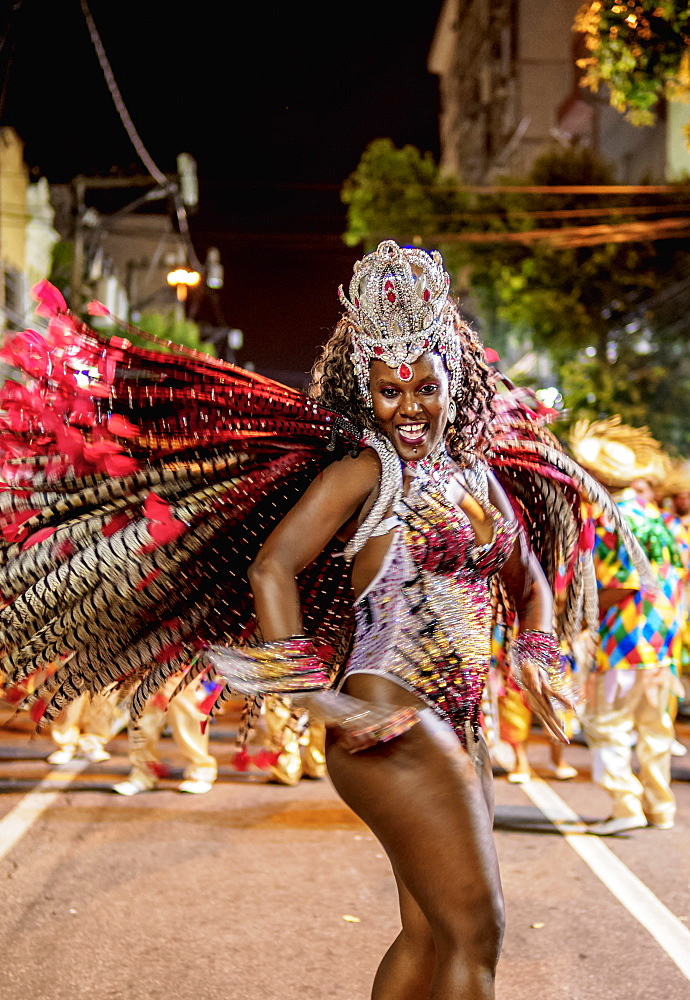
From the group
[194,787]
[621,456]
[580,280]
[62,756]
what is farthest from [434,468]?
[580,280]

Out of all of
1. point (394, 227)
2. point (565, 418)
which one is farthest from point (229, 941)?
point (394, 227)

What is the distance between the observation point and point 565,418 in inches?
156

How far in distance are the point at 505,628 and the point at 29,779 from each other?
4.97 m

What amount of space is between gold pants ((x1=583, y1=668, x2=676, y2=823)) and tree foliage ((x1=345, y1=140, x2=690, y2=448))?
1913 centimetres

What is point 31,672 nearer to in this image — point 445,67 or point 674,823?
point 674,823

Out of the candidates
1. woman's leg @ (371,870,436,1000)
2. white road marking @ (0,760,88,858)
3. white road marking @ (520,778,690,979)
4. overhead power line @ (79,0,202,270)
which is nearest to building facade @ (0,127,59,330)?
overhead power line @ (79,0,202,270)

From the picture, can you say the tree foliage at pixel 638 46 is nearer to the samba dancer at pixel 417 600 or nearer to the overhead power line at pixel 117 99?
the samba dancer at pixel 417 600

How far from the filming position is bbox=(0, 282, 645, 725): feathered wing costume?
3.20m

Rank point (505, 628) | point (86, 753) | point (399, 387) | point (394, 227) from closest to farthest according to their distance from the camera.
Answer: point (399, 387) < point (505, 628) < point (86, 753) < point (394, 227)

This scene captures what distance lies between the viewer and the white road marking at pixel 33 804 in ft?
20.6

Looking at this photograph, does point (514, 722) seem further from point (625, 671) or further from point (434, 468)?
point (434, 468)

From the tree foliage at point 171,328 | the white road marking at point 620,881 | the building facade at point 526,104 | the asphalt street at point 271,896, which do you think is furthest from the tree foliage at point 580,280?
the asphalt street at point 271,896

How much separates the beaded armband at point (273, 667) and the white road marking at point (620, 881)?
8.04 ft

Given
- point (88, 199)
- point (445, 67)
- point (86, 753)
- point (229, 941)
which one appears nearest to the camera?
point (229, 941)
